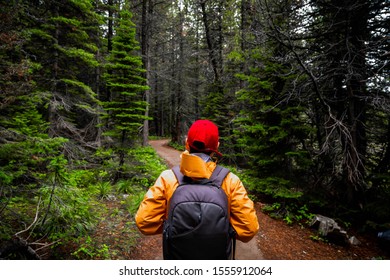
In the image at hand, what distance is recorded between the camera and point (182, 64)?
919 inches

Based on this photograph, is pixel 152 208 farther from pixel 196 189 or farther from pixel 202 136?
pixel 202 136

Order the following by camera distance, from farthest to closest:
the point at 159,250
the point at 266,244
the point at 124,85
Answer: the point at 124,85 < the point at 266,244 < the point at 159,250

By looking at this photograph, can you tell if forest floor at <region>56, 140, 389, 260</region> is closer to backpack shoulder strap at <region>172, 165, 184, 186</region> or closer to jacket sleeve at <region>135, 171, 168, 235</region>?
jacket sleeve at <region>135, 171, 168, 235</region>

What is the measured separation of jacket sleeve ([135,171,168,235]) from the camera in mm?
2371

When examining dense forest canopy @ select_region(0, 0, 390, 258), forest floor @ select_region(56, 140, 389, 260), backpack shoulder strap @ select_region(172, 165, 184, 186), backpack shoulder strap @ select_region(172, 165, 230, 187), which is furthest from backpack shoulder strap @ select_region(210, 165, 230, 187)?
forest floor @ select_region(56, 140, 389, 260)

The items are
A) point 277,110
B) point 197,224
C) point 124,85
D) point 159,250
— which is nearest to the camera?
point 197,224

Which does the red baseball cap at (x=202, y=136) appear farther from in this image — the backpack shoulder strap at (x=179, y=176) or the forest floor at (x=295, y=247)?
the forest floor at (x=295, y=247)

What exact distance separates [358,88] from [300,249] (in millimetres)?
5338

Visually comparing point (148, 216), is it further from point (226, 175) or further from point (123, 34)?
point (123, 34)

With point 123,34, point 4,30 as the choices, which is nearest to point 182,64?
point 123,34

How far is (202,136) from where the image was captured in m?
2.37

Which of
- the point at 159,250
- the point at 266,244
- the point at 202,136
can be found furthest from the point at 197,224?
the point at 266,244

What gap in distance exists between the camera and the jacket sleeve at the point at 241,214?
7.55 ft

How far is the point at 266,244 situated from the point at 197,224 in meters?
4.71
